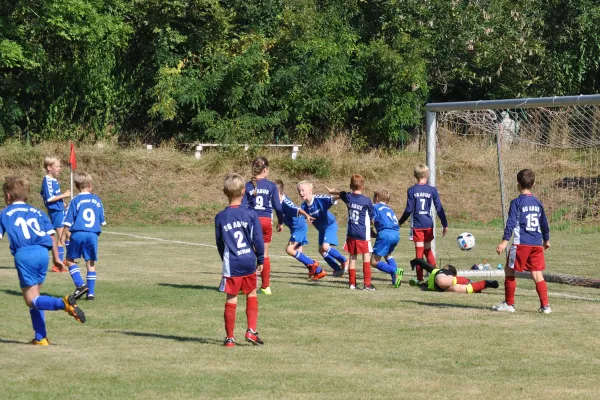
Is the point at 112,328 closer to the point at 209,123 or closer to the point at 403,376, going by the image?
the point at 403,376

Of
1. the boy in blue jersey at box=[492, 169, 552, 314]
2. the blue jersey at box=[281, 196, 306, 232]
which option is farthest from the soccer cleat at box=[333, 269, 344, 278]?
the boy in blue jersey at box=[492, 169, 552, 314]

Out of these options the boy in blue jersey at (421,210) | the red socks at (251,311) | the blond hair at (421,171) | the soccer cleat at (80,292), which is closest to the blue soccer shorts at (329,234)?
the boy in blue jersey at (421,210)

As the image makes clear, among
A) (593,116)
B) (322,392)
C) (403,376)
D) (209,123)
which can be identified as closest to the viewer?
(322,392)

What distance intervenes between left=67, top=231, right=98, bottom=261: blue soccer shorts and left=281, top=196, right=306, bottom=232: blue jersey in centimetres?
401

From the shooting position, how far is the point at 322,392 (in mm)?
7184

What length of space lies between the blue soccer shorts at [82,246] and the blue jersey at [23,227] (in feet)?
9.69

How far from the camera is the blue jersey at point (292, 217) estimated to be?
49.8 feet

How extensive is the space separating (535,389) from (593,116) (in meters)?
12.6

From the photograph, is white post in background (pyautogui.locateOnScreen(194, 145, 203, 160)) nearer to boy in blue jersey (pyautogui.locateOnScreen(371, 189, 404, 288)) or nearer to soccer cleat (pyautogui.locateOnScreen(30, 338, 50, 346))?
boy in blue jersey (pyautogui.locateOnScreen(371, 189, 404, 288))

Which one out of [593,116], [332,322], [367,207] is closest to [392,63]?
A: [593,116]

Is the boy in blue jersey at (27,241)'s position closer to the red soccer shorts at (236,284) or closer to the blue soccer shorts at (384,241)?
the red soccer shorts at (236,284)

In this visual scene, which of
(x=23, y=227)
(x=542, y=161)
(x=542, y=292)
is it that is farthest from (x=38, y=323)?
(x=542, y=161)

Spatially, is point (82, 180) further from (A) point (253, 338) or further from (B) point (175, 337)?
(A) point (253, 338)

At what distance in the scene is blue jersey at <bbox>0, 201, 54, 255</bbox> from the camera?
8664 mm
